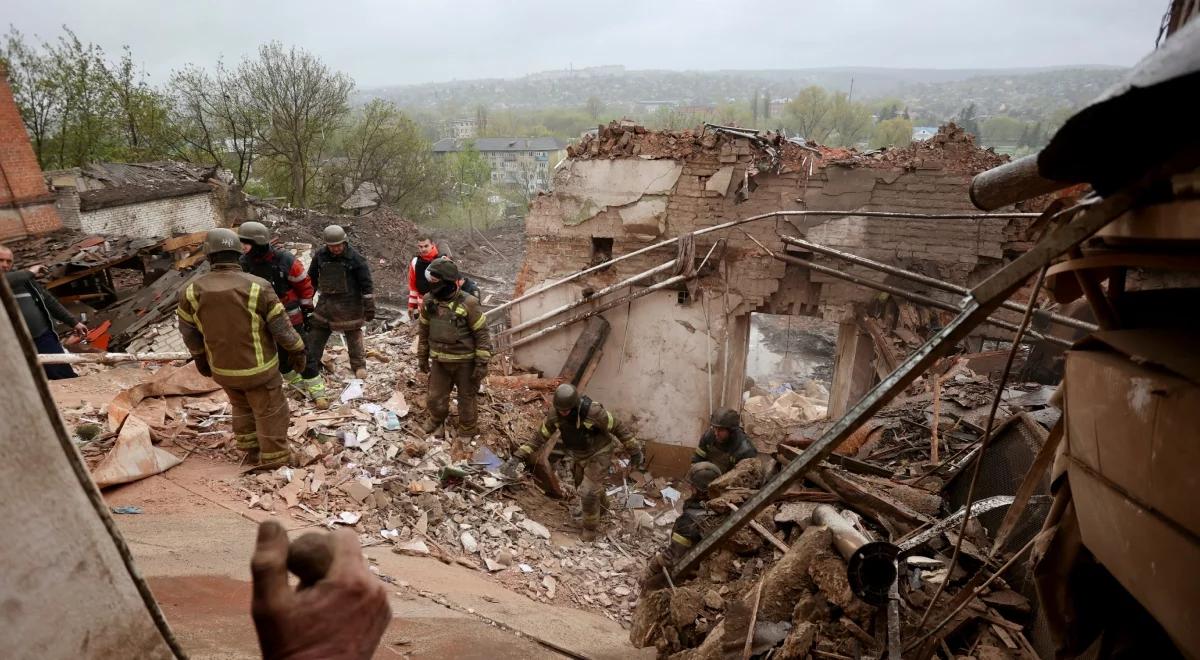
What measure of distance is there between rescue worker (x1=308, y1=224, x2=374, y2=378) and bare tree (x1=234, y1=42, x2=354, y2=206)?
822 inches

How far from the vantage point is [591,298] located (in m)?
7.53

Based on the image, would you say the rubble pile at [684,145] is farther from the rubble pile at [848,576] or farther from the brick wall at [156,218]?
the brick wall at [156,218]

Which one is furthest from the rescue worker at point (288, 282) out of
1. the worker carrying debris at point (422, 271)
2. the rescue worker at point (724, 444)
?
the rescue worker at point (724, 444)

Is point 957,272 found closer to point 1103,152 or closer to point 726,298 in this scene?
point 726,298

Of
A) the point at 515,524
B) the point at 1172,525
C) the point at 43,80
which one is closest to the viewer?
the point at 1172,525

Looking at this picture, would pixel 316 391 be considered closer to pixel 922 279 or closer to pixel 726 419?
pixel 726 419

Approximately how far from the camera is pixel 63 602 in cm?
99

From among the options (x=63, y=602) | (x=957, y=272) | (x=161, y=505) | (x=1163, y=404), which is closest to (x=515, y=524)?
(x=161, y=505)

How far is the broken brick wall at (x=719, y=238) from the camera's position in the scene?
6516 mm

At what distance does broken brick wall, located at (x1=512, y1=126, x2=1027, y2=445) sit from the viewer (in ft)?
21.4

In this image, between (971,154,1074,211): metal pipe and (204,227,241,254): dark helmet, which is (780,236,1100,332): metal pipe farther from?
(204,227,241,254): dark helmet

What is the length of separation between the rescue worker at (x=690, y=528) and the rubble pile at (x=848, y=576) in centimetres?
10

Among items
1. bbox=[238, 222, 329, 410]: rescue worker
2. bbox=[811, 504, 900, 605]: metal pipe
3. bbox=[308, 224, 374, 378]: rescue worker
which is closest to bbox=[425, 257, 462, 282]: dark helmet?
bbox=[308, 224, 374, 378]: rescue worker

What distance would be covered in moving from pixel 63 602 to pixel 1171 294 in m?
2.57
